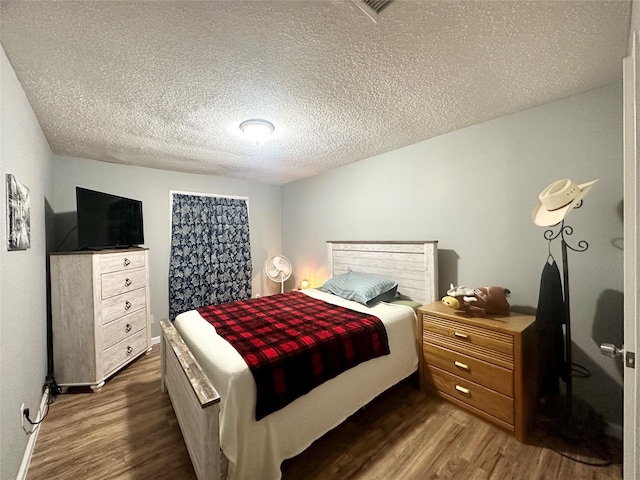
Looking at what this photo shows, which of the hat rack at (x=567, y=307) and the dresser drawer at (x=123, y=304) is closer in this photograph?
the hat rack at (x=567, y=307)

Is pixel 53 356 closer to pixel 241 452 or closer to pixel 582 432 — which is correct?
pixel 241 452

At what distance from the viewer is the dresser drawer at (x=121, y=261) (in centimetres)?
251

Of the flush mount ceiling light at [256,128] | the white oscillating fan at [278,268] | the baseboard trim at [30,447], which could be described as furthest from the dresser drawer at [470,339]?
the baseboard trim at [30,447]

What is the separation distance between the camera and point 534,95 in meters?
1.88

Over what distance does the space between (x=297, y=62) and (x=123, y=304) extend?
288cm

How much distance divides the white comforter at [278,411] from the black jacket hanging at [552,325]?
3.12 feet

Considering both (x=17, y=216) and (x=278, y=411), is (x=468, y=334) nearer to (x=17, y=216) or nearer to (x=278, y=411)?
(x=278, y=411)

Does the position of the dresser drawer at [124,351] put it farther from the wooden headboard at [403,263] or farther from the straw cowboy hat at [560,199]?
the straw cowboy hat at [560,199]

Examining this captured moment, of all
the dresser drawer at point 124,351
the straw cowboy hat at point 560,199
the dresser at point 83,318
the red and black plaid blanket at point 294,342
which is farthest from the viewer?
the dresser drawer at point 124,351

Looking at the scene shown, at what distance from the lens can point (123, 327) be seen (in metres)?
2.71

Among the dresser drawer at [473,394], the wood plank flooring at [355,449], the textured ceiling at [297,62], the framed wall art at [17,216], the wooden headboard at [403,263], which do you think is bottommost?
the wood plank flooring at [355,449]

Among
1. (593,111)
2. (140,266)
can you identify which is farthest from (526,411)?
(140,266)

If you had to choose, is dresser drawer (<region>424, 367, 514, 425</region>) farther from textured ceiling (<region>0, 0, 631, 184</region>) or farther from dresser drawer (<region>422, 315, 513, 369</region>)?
textured ceiling (<region>0, 0, 631, 184</region>)

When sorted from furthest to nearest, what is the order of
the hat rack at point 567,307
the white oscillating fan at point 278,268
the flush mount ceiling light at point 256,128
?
the white oscillating fan at point 278,268 → the flush mount ceiling light at point 256,128 → the hat rack at point 567,307
